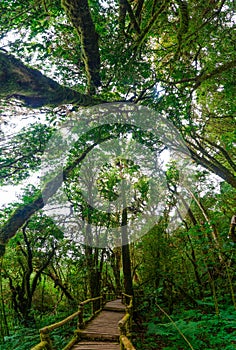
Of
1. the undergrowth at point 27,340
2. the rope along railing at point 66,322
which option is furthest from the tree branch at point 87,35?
the undergrowth at point 27,340

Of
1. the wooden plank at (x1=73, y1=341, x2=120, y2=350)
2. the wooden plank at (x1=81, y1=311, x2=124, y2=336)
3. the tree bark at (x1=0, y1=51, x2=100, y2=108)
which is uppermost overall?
the tree bark at (x1=0, y1=51, x2=100, y2=108)

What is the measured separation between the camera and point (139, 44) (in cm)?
537

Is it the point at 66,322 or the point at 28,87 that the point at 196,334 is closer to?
the point at 66,322

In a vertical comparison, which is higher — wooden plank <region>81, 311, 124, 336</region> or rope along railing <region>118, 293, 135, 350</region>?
rope along railing <region>118, 293, 135, 350</region>

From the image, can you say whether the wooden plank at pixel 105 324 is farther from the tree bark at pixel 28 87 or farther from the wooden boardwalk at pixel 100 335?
the tree bark at pixel 28 87

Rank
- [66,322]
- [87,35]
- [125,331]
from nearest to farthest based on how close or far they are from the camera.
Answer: [87,35], [125,331], [66,322]

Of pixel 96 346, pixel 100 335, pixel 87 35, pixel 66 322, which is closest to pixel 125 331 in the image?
pixel 96 346

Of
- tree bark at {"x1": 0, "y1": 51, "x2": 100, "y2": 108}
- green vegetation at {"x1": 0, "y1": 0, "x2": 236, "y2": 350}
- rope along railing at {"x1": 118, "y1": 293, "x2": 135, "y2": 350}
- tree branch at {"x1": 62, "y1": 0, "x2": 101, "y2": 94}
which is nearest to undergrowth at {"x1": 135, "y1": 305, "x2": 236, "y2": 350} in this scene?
green vegetation at {"x1": 0, "y1": 0, "x2": 236, "y2": 350}

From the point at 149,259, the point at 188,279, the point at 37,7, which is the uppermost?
the point at 37,7

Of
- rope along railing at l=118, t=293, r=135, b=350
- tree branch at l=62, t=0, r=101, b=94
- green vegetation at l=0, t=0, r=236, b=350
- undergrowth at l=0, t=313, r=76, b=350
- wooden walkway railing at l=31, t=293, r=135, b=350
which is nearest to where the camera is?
rope along railing at l=118, t=293, r=135, b=350

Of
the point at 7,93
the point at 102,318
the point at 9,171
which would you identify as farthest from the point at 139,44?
the point at 102,318

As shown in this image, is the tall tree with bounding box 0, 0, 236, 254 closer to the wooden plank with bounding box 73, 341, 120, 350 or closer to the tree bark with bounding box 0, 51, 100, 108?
the tree bark with bounding box 0, 51, 100, 108

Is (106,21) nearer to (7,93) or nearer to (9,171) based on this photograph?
(7,93)

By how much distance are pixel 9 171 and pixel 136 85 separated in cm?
483
